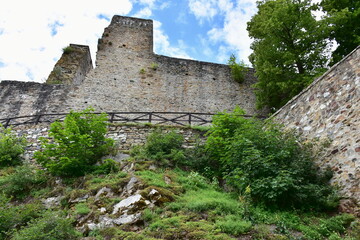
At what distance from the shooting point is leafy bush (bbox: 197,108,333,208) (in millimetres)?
6227

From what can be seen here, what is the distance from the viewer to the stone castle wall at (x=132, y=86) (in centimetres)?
1438

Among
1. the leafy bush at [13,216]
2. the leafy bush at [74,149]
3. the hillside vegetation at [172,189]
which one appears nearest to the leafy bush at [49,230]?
the hillside vegetation at [172,189]

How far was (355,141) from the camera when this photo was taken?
6293mm

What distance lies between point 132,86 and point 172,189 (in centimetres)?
944

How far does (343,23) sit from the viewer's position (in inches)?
475

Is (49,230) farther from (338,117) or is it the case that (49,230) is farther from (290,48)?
(290,48)

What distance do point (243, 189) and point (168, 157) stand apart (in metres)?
2.46

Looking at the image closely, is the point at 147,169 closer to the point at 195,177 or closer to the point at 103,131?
the point at 195,177

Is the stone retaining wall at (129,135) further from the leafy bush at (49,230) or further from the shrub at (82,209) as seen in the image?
the leafy bush at (49,230)

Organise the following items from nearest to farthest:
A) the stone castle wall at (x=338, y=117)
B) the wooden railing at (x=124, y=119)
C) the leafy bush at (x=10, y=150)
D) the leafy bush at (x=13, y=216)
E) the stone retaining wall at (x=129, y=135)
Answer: the leafy bush at (x=13, y=216) < the stone castle wall at (x=338, y=117) < the leafy bush at (x=10, y=150) < the stone retaining wall at (x=129, y=135) < the wooden railing at (x=124, y=119)

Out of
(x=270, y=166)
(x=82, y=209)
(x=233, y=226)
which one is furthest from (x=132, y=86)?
(x=233, y=226)

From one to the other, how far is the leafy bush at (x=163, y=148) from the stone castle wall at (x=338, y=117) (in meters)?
2.98

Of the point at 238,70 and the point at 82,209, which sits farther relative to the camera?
the point at 238,70

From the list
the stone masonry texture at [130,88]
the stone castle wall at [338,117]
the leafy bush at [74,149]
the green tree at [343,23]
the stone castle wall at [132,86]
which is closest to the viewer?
the stone castle wall at [338,117]
